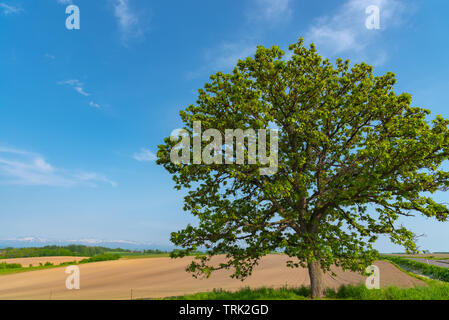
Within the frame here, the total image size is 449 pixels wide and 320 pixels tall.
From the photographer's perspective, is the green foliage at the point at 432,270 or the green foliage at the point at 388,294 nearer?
the green foliage at the point at 388,294

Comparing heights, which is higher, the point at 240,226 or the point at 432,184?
the point at 432,184

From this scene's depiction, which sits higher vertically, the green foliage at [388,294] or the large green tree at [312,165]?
the large green tree at [312,165]

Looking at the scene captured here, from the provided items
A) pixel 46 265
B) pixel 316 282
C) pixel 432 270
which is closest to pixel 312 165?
pixel 316 282

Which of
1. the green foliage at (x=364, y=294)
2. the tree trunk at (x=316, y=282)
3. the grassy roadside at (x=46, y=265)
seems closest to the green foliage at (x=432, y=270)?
the green foliage at (x=364, y=294)

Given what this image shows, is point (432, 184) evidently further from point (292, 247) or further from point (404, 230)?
point (292, 247)

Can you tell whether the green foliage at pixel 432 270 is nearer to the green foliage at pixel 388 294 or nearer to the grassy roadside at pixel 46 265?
the green foliage at pixel 388 294

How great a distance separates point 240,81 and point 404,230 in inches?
517

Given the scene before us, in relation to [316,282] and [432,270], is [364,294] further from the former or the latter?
[432,270]

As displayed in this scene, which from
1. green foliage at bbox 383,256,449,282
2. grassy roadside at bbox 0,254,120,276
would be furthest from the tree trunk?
grassy roadside at bbox 0,254,120,276

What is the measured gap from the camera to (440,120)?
725 inches

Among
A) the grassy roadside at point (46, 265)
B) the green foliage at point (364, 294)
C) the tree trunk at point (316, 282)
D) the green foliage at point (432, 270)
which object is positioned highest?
the tree trunk at point (316, 282)
